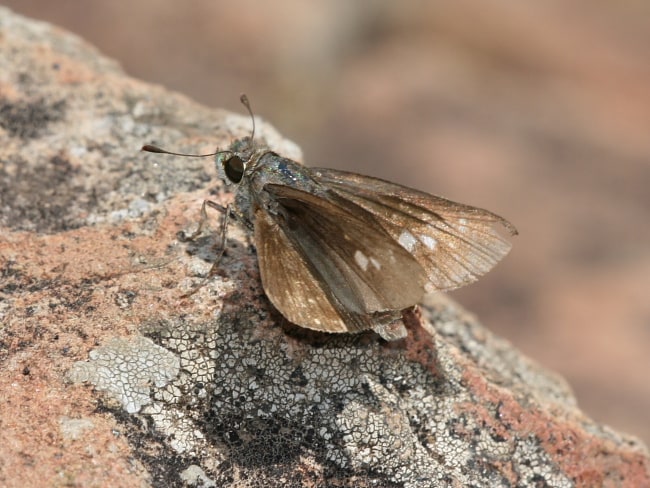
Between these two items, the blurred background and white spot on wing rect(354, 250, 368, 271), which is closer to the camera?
white spot on wing rect(354, 250, 368, 271)

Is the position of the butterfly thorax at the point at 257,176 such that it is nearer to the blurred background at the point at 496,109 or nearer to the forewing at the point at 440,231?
the forewing at the point at 440,231

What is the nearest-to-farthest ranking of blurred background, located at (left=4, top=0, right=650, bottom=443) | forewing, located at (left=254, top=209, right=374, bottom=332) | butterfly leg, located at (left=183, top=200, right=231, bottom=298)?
forewing, located at (left=254, top=209, right=374, bottom=332)
butterfly leg, located at (left=183, top=200, right=231, bottom=298)
blurred background, located at (left=4, top=0, right=650, bottom=443)

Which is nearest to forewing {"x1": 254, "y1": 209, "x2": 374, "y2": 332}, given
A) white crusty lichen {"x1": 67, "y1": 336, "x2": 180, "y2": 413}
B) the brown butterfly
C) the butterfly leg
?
the brown butterfly

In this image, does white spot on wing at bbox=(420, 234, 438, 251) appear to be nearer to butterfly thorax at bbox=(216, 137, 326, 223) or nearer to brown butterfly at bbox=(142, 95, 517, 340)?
brown butterfly at bbox=(142, 95, 517, 340)

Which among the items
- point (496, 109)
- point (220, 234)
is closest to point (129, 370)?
point (220, 234)

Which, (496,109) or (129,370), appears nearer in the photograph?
(129,370)

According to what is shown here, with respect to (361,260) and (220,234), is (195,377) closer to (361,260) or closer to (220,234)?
(361,260)

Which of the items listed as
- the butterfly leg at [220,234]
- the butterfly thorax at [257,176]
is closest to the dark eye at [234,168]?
the butterfly thorax at [257,176]
